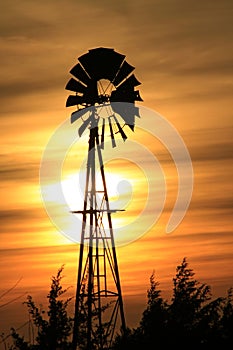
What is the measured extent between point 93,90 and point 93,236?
6.44 m

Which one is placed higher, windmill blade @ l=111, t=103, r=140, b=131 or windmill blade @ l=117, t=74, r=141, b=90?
windmill blade @ l=117, t=74, r=141, b=90

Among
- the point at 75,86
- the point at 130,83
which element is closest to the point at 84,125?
the point at 75,86

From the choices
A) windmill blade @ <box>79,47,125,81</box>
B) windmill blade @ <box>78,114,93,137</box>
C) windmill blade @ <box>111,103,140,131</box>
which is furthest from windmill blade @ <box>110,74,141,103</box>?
windmill blade @ <box>78,114,93,137</box>

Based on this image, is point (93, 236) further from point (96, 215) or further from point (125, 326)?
point (125, 326)

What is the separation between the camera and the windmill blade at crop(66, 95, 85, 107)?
49625 millimetres

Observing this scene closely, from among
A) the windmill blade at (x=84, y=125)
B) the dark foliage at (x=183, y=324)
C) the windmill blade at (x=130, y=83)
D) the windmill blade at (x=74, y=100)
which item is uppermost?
the windmill blade at (x=130, y=83)

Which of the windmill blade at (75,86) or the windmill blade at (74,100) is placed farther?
the windmill blade at (75,86)

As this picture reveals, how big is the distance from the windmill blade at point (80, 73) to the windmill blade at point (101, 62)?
7.9 inches

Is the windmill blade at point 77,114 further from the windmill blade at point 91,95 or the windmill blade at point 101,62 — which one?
the windmill blade at point 101,62

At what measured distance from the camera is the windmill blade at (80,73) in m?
50.0

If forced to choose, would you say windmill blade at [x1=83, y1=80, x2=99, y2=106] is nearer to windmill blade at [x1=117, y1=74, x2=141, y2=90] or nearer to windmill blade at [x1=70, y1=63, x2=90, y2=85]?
windmill blade at [x1=70, y1=63, x2=90, y2=85]

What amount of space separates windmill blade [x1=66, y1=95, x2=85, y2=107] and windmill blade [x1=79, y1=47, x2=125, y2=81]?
46.3 inches

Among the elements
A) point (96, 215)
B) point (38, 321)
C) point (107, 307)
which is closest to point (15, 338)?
point (38, 321)


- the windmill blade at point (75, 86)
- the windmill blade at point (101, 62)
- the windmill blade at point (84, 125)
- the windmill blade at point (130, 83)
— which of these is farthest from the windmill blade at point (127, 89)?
the windmill blade at point (75, 86)
